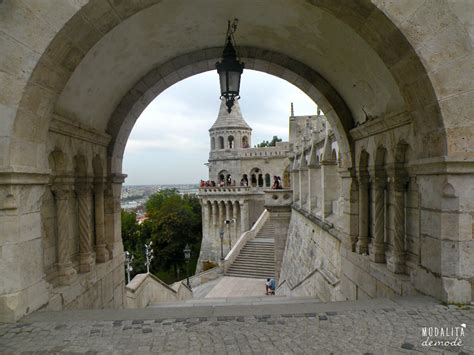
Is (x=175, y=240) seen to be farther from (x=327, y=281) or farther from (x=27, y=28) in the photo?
(x=27, y=28)

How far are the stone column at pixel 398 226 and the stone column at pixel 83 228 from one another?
4.36 meters

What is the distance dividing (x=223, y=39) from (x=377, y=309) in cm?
436

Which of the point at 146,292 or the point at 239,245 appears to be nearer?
the point at 146,292

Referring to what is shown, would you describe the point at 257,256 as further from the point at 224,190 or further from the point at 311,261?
the point at 224,190

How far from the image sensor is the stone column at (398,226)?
4492mm

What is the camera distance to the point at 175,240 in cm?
3731

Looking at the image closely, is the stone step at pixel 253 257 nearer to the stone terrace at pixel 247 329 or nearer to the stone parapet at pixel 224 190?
the stone parapet at pixel 224 190

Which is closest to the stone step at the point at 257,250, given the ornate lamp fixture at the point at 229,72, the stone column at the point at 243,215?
the stone column at the point at 243,215

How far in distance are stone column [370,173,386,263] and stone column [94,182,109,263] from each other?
14.3 feet

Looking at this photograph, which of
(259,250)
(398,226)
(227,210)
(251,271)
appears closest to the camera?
(398,226)

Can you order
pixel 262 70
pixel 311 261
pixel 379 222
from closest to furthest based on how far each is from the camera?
pixel 379 222 → pixel 262 70 → pixel 311 261

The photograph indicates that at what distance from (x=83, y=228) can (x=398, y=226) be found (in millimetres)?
4522

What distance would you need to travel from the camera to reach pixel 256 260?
2261 cm

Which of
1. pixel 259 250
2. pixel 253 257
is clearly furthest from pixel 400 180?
pixel 259 250
